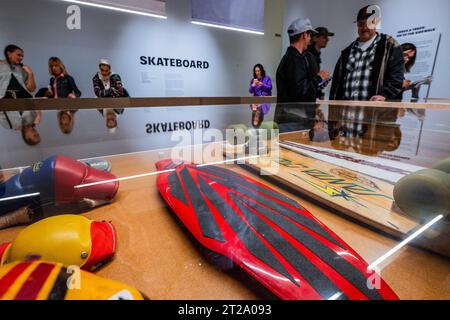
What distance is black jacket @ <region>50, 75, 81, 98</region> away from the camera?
8.81 feet

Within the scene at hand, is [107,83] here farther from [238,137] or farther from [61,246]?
[61,246]

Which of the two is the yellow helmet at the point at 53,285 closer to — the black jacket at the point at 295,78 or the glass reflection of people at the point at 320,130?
the glass reflection of people at the point at 320,130

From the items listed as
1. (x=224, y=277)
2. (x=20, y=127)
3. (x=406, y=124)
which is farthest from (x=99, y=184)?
(x=406, y=124)

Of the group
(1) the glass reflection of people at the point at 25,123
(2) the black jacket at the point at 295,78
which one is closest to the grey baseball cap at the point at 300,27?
(2) the black jacket at the point at 295,78

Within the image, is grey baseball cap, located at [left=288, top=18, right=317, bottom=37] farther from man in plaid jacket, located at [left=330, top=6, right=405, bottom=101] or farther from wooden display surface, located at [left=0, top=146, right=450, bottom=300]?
wooden display surface, located at [left=0, top=146, right=450, bottom=300]

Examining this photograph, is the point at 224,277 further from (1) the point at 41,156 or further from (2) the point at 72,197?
(1) the point at 41,156

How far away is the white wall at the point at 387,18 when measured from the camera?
2834 millimetres

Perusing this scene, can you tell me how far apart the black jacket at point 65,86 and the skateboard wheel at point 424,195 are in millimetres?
3229

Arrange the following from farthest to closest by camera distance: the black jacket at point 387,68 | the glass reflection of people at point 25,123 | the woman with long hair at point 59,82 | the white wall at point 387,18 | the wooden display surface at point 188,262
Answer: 1. the white wall at point 387,18
2. the woman with long hair at point 59,82
3. the black jacket at point 387,68
4. the glass reflection of people at point 25,123
5. the wooden display surface at point 188,262

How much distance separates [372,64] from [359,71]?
0.10m

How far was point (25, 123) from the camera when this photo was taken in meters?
1.49

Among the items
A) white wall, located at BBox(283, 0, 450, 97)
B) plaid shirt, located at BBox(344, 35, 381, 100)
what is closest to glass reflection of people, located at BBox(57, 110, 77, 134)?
plaid shirt, located at BBox(344, 35, 381, 100)

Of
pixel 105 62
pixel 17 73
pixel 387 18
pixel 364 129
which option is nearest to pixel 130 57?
pixel 105 62

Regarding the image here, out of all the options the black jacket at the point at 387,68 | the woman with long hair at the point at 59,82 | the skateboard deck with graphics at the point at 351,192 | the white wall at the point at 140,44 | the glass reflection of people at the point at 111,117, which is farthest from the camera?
the woman with long hair at the point at 59,82
